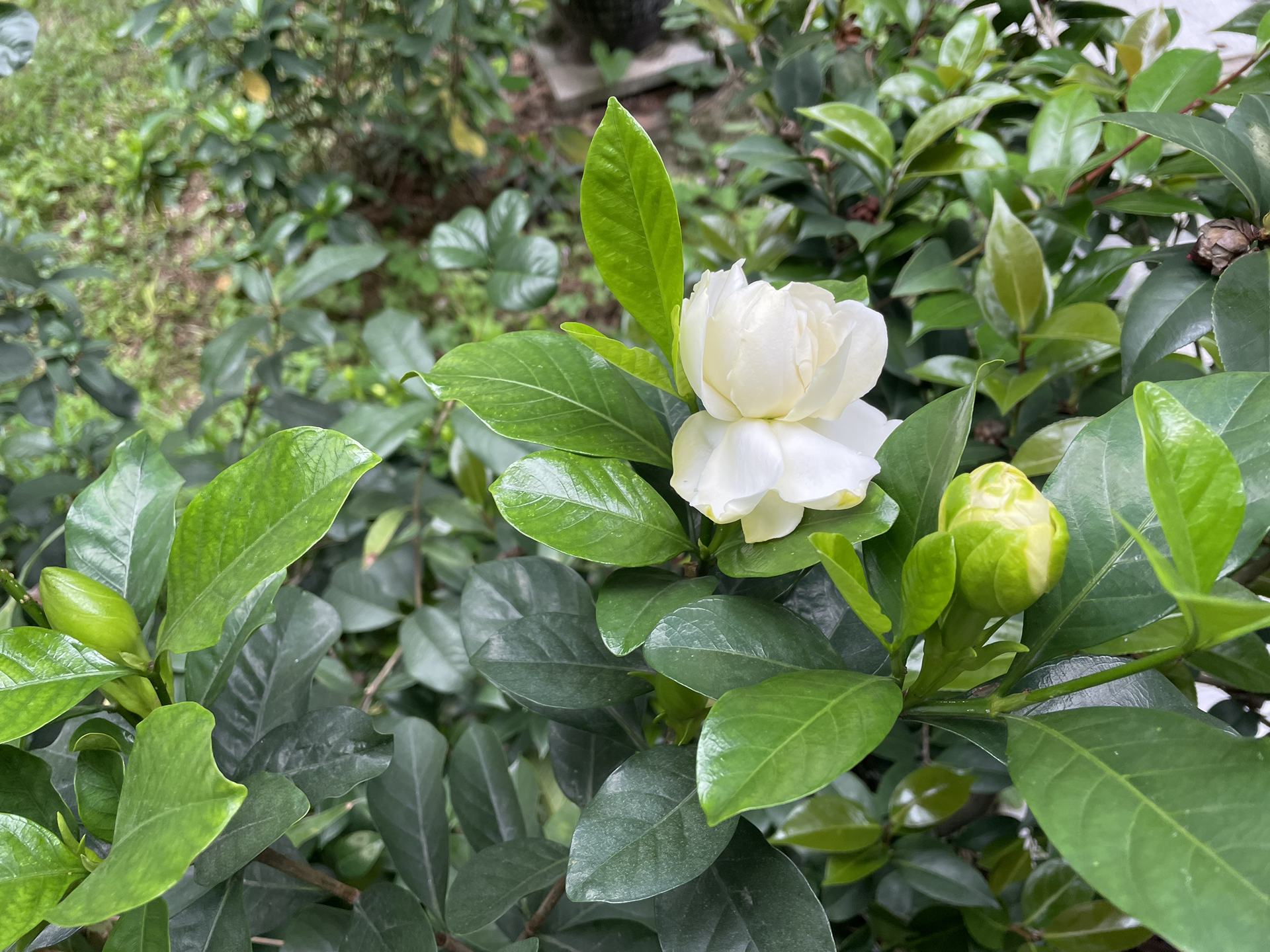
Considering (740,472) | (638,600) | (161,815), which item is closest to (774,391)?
(740,472)

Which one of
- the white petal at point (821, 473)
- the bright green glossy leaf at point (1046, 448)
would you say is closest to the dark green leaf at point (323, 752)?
the white petal at point (821, 473)

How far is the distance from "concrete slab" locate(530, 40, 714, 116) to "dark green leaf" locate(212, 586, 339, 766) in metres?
3.38

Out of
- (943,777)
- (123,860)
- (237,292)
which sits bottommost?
(943,777)

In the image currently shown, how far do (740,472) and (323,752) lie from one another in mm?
353

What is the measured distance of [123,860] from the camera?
34 centimetres

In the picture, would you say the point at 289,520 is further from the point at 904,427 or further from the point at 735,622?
the point at 904,427

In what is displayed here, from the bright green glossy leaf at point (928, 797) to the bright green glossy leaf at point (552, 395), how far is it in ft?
2.03

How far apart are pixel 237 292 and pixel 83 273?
5.89 ft

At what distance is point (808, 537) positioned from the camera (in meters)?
0.41

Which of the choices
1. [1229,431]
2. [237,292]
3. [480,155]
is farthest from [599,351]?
[237,292]

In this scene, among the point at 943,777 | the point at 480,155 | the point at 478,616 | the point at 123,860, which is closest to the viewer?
the point at 123,860

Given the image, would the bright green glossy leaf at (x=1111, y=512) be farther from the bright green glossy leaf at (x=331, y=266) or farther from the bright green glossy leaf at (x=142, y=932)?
the bright green glossy leaf at (x=331, y=266)

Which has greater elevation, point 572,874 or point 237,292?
point 572,874

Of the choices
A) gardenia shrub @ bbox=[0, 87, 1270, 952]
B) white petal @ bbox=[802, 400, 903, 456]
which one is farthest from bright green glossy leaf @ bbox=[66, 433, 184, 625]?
white petal @ bbox=[802, 400, 903, 456]
